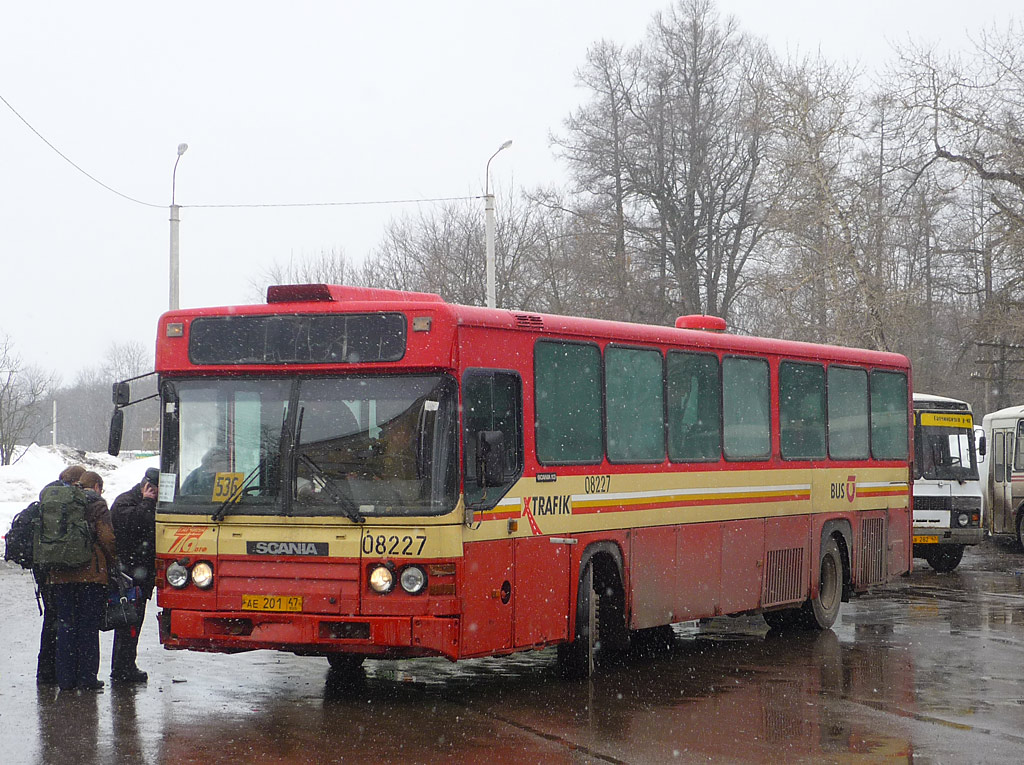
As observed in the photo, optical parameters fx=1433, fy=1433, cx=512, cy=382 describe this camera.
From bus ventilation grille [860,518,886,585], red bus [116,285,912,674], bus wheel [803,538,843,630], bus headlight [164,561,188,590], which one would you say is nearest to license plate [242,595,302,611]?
red bus [116,285,912,674]

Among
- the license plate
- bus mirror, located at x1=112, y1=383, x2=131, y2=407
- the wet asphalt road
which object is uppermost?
bus mirror, located at x1=112, y1=383, x2=131, y2=407

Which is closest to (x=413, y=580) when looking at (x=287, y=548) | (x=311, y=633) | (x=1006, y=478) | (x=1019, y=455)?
(x=311, y=633)

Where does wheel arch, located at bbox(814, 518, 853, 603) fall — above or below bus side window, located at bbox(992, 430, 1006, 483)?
below

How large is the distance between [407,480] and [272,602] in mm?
1306

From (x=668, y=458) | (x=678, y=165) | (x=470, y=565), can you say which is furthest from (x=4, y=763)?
(x=678, y=165)

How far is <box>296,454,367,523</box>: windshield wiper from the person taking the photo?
9766 millimetres

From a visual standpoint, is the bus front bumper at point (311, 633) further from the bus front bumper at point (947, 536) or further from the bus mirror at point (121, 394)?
the bus front bumper at point (947, 536)

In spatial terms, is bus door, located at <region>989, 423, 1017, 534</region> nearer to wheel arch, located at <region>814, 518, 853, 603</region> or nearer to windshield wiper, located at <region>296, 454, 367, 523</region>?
wheel arch, located at <region>814, 518, 853, 603</region>

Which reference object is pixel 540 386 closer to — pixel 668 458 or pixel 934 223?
pixel 668 458

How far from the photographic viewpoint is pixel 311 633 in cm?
984

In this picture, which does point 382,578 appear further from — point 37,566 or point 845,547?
point 845,547

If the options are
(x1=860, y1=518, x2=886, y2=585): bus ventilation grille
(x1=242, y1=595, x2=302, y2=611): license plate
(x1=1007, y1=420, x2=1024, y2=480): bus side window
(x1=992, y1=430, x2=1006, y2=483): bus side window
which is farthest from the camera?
(x1=992, y1=430, x2=1006, y2=483): bus side window

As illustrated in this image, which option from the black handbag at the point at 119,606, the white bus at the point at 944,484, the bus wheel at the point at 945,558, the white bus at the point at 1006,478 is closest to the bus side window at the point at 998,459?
the white bus at the point at 1006,478

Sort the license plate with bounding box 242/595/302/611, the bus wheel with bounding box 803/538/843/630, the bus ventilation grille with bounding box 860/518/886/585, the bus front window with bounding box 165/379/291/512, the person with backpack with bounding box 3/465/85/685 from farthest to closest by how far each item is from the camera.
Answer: the bus ventilation grille with bounding box 860/518/886/585 → the bus wheel with bounding box 803/538/843/630 → the person with backpack with bounding box 3/465/85/685 → the bus front window with bounding box 165/379/291/512 → the license plate with bounding box 242/595/302/611
